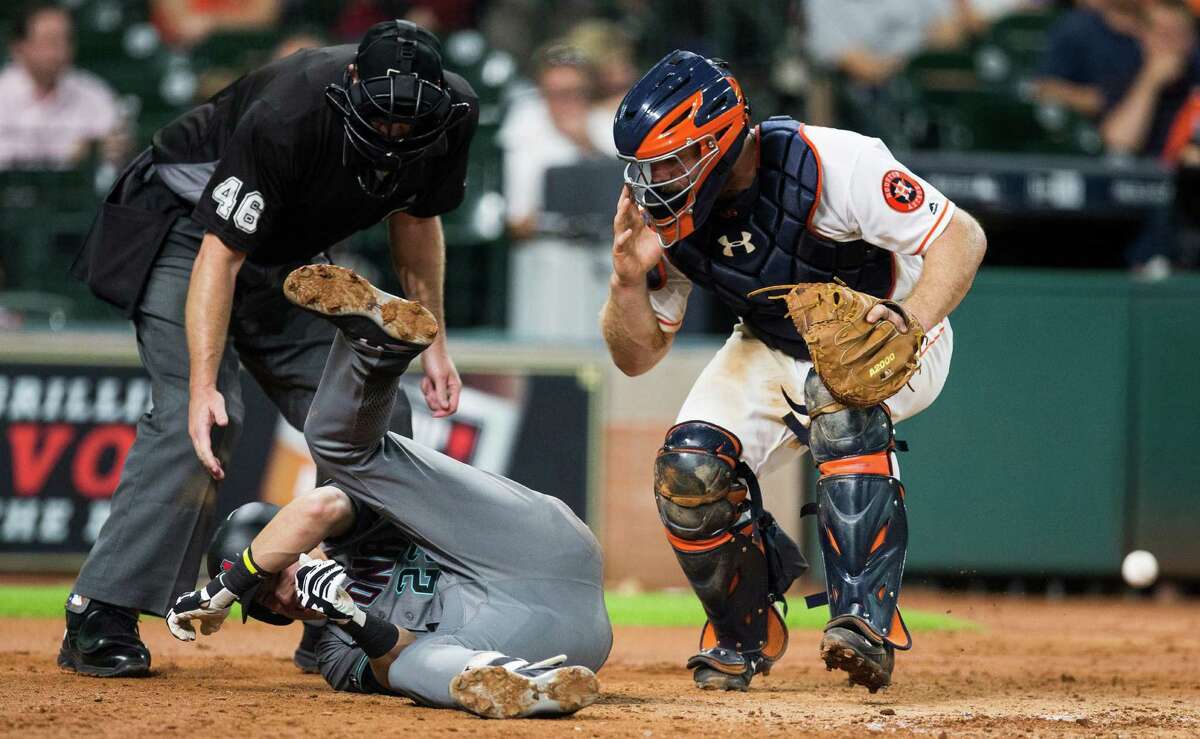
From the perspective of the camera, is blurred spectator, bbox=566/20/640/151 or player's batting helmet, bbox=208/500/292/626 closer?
player's batting helmet, bbox=208/500/292/626

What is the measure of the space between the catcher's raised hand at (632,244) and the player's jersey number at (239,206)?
1039 millimetres

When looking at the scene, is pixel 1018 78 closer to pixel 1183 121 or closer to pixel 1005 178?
pixel 1183 121

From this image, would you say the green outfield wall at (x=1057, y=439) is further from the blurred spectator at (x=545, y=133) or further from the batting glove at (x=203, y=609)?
the batting glove at (x=203, y=609)

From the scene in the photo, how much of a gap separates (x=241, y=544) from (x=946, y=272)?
6.80 feet

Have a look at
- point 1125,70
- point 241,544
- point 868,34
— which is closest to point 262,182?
point 241,544

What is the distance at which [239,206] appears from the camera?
456 cm

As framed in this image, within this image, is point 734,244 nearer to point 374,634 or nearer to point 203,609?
point 374,634

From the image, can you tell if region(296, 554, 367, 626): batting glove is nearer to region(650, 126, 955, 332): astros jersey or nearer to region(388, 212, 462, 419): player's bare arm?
region(388, 212, 462, 419): player's bare arm

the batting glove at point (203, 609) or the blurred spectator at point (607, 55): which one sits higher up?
the blurred spectator at point (607, 55)

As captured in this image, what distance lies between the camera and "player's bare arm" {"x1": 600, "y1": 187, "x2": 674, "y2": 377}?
4570 millimetres

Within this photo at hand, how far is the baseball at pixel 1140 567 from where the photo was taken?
826cm

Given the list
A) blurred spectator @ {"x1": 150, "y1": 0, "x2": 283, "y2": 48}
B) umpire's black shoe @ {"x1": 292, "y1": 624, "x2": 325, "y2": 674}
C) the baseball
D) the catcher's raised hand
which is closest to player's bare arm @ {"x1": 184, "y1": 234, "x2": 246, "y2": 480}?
umpire's black shoe @ {"x1": 292, "y1": 624, "x2": 325, "y2": 674}

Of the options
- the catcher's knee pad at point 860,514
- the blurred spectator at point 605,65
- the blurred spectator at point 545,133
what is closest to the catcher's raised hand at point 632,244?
the catcher's knee pad at point 860,514

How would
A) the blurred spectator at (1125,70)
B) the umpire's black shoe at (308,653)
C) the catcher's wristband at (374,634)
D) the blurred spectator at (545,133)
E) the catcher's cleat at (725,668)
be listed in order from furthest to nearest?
the blurred spectator at (1125,70), the blurred spectator at (545,133), the umpire's black shoe at (308,653), the catcher's cleat at (725,668), the catcher's wristband at (374,634)
